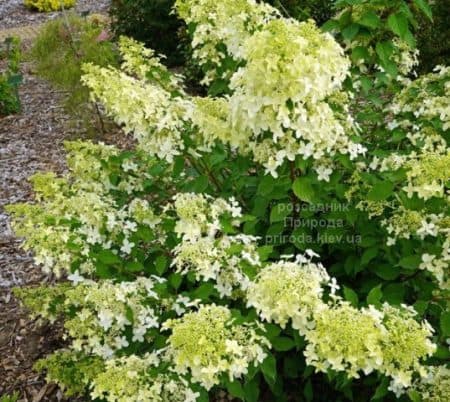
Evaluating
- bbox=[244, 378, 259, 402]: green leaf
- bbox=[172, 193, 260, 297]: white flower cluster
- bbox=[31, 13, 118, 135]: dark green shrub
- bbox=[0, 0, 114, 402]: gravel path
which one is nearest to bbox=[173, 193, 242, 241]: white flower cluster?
bbox=[172, 193, 260, 297]: white flower cluster

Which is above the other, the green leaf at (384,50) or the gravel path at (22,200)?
the green leaf at (384,50)

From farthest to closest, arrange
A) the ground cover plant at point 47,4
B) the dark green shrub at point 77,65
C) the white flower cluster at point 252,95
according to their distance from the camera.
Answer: the ground cover plant at point 47,4 < the dark green shrub at point 77,65 < the white flower cluster at point 252,95

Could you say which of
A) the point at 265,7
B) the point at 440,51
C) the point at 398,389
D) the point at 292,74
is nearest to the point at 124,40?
the point at 265,7

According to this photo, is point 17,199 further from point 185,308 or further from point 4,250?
point 185,308

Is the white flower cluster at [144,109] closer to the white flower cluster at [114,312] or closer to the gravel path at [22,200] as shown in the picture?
the white flower cluster at [114,312]

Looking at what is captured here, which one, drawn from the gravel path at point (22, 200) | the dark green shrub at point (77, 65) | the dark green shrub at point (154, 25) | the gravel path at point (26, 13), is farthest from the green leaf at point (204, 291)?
the gravel path at point (26, 13)

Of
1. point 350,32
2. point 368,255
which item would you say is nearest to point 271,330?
point 368,255

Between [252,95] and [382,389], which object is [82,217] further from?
[382,389]

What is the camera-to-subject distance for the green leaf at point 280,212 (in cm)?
224

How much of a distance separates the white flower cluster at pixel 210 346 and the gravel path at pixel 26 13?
1086cm

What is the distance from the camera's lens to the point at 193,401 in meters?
1.77

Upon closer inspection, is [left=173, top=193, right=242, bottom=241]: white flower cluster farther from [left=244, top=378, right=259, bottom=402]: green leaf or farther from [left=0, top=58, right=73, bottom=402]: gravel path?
[left=0, top=58, right=73, bottom=402]: gravel path

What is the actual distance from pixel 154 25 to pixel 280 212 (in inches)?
220

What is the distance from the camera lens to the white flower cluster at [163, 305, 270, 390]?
4.90 ft
